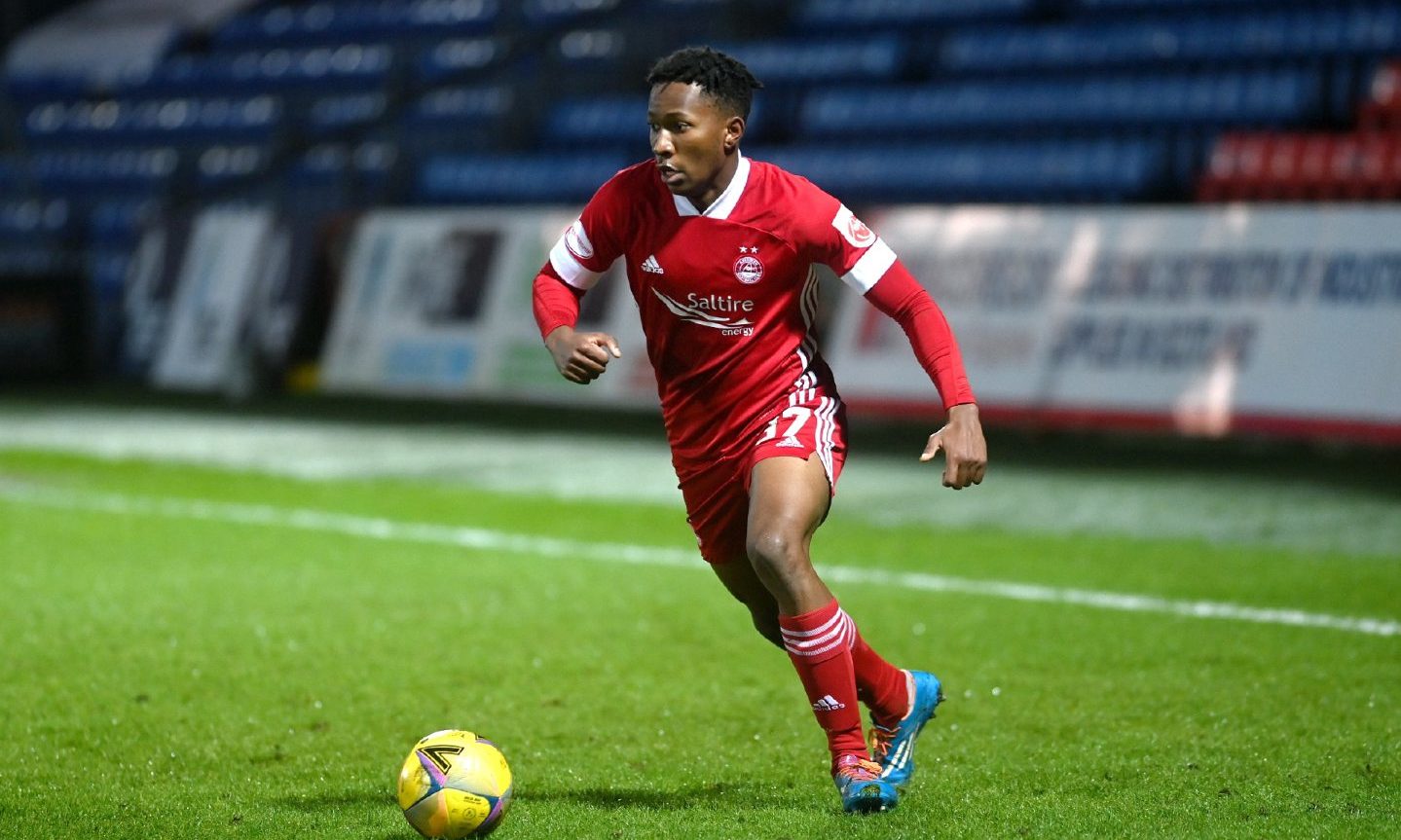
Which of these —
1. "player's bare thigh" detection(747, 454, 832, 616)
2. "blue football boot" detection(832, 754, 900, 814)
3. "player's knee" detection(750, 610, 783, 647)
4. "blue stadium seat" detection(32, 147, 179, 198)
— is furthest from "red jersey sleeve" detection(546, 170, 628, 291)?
"blue stadium seat" detection(32, 147, 179, 198)

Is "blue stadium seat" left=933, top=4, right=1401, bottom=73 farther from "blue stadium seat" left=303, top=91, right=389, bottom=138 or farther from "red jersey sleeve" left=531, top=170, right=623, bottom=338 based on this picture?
"red jersey sleeve" left=531, top=170, right=623, bottom=338

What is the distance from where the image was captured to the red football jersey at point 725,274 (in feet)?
15.6

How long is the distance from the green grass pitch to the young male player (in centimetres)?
36

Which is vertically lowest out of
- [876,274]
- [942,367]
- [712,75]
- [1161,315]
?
[1161,315]

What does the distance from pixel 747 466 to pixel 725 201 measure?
704 mm

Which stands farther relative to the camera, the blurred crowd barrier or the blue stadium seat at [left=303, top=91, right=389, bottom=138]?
the blue stadium seat at [left=303, top=91, right=389, bottom=138]

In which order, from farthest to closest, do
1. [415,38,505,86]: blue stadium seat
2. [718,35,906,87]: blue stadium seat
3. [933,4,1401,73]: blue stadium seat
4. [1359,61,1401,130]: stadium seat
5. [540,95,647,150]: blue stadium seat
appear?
[415,38,505,86]: blue stadium seat
[540,95,647,150]: blue stadium seat
[718,35,906,87]: blue stadium seat
[933,4,1401,73]: blue stadium seat
[1359,61,1401,130]: stadium seat

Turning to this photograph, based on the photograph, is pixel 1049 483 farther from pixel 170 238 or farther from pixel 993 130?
pixel 170 238

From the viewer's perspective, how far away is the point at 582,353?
448 centimetres

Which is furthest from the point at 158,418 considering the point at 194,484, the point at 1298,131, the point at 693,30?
the point at 1298,131

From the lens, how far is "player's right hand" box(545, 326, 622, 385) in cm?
445

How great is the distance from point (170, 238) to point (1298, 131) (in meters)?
12.4

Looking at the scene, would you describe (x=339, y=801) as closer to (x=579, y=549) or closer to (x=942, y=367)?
(x=942, y=367)

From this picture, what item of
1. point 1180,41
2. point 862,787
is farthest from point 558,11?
point 862,787
